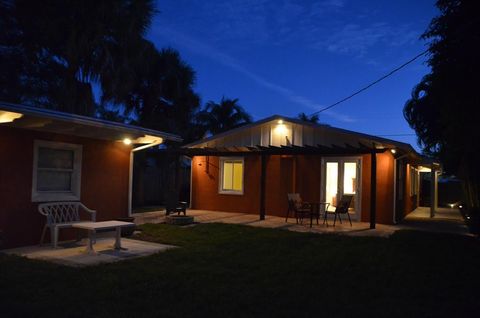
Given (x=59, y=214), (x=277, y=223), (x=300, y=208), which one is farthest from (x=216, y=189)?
(x=59, y=214)

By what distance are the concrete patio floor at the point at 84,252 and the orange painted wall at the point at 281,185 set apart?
6771 millimetres

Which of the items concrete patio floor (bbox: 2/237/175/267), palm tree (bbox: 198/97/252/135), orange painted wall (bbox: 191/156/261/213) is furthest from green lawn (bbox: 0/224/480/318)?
palm tree (bbox: 198/97/252/135)

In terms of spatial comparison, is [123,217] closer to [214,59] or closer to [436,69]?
[436,69]

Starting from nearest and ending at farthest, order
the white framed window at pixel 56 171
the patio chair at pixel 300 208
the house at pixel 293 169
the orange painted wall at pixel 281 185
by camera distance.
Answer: the white framed window at pixel 56 171 < the patio chair at pixel 300 208 < the house at pixel 293 169 < the orange painted wall at pixel 281 185

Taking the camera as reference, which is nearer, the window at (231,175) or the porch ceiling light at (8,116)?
the porch ceiling light at (8,116)

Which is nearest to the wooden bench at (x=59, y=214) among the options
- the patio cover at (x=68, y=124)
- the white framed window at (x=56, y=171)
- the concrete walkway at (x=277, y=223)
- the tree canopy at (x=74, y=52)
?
the white framed window at (x=56, y=171)

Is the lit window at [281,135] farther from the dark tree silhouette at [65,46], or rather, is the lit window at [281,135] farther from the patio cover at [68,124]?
the dark tree silhouette at [65,46]

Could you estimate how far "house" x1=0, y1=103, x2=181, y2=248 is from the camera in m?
7.52

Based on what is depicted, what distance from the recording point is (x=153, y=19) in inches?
574

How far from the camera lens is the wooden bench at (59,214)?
7828 mm

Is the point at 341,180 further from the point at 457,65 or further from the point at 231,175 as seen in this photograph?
the point at 457,65

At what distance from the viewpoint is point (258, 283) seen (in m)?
5.70

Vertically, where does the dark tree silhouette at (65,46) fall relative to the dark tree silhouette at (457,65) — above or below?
above

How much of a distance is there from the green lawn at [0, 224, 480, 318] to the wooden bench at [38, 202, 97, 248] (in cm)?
121
